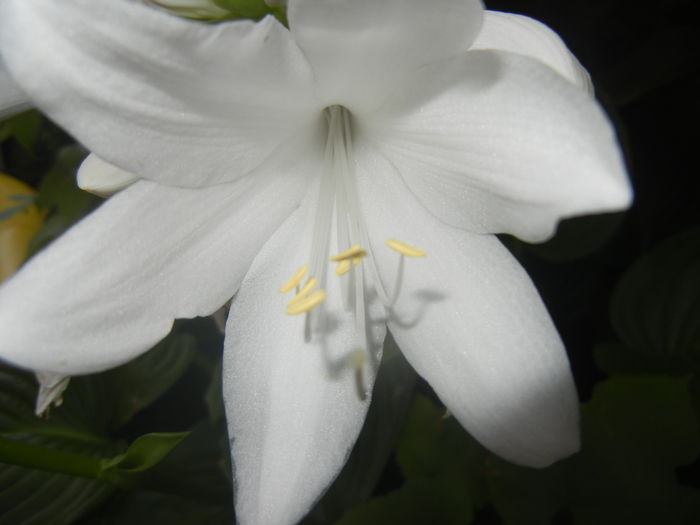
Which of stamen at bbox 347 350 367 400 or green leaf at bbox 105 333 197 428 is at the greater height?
stamen at bbox 347 350 367 400

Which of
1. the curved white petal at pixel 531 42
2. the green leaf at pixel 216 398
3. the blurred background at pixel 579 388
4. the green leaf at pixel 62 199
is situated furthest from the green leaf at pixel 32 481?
the curved white petal at pixel 531 42

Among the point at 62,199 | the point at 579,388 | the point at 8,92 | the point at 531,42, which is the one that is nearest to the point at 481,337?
the point at 531,42

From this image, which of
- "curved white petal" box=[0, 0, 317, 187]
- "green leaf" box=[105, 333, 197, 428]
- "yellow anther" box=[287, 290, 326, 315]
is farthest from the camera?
"green leaf" box=[105, 333, 197, 428]

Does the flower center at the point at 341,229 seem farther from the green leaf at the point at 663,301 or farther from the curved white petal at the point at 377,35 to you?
the green leaf at the point at 663,301

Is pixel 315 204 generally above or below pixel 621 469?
above

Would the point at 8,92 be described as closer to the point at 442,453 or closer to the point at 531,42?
the point at 531,42

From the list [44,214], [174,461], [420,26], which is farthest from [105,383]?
[420,26]

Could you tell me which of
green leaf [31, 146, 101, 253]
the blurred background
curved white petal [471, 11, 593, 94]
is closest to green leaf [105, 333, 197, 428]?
the blurred background

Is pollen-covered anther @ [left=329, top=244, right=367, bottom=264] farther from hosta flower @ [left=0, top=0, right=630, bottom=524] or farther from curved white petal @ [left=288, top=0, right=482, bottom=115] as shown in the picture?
curved white petal @ [left=288, top=0, right=482, bottom=115]
